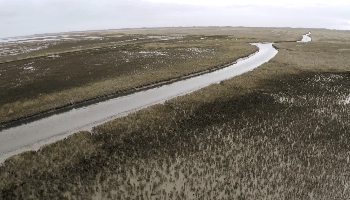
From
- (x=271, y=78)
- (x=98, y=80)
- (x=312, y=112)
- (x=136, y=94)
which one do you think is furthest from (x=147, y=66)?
(x=312, y=112)

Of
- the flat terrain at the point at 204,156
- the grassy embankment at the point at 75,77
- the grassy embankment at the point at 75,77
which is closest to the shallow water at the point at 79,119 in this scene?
the flat terrain at the point at 204,156

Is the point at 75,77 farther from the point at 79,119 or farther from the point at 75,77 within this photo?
the point at 79,119

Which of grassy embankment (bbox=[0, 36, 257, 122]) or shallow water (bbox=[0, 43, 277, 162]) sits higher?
grassy embankment (bbox=[0, 36, 257, 122])

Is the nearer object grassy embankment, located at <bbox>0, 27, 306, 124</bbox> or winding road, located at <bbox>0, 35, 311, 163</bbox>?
winding road, located at <bbox>0, 35, 311, 163</bbox>

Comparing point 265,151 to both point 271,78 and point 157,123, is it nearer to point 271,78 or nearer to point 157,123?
point 157,123

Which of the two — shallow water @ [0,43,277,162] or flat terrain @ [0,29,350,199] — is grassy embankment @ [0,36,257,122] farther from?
flat terrain @ [0,29,350,199]

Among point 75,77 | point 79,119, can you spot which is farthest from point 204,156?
point 75,77

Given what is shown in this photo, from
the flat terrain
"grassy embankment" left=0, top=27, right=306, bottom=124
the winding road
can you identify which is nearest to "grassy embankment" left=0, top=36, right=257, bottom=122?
"grassy embankment" left=0, top=27, right=306, bottom=124
